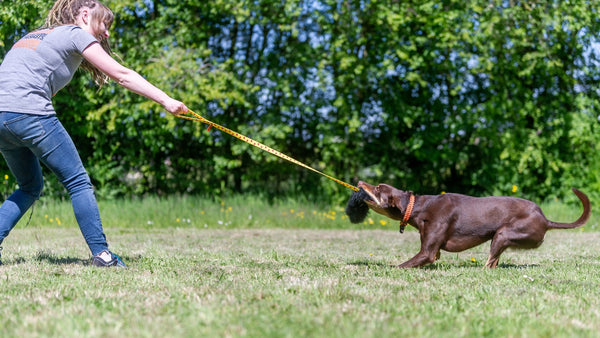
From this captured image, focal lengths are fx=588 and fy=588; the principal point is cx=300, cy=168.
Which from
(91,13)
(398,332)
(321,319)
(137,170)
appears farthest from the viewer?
(137,170)

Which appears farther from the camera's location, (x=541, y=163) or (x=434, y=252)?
(x=541, y=163)

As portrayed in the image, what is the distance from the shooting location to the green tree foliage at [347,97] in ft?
32.3

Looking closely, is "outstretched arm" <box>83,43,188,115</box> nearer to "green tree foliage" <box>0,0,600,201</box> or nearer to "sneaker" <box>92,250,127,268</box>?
"sneaker" <box>92,250,127,268</box>

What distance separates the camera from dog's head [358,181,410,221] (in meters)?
4.72

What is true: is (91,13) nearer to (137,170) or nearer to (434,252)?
(434,252)

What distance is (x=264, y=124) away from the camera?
10273 millimetres

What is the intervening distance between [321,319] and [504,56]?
29.6 ft

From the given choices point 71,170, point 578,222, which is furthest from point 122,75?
point 578,222

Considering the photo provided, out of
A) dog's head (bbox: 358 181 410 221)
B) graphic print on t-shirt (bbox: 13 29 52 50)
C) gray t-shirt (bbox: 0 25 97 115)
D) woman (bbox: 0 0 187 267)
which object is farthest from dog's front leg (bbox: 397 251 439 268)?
graphic print on t-shirt (bbox: 13 29 52 50)

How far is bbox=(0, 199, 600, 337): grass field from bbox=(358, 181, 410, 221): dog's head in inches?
17.9

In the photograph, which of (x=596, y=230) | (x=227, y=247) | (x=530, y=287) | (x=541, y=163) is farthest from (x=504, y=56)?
(x=530, y=287)

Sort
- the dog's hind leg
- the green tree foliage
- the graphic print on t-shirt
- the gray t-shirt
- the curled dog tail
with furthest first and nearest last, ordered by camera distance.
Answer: the green tree foliage
the curled dog tail
the dog's hind leg
the graphic print on t-shirt
the gray t-shirt

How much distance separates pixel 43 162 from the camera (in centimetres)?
385

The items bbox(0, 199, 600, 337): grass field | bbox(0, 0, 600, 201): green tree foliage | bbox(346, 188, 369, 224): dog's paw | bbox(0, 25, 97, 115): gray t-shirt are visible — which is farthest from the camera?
bbox(0, 0, 600, 201): green tree foliage
